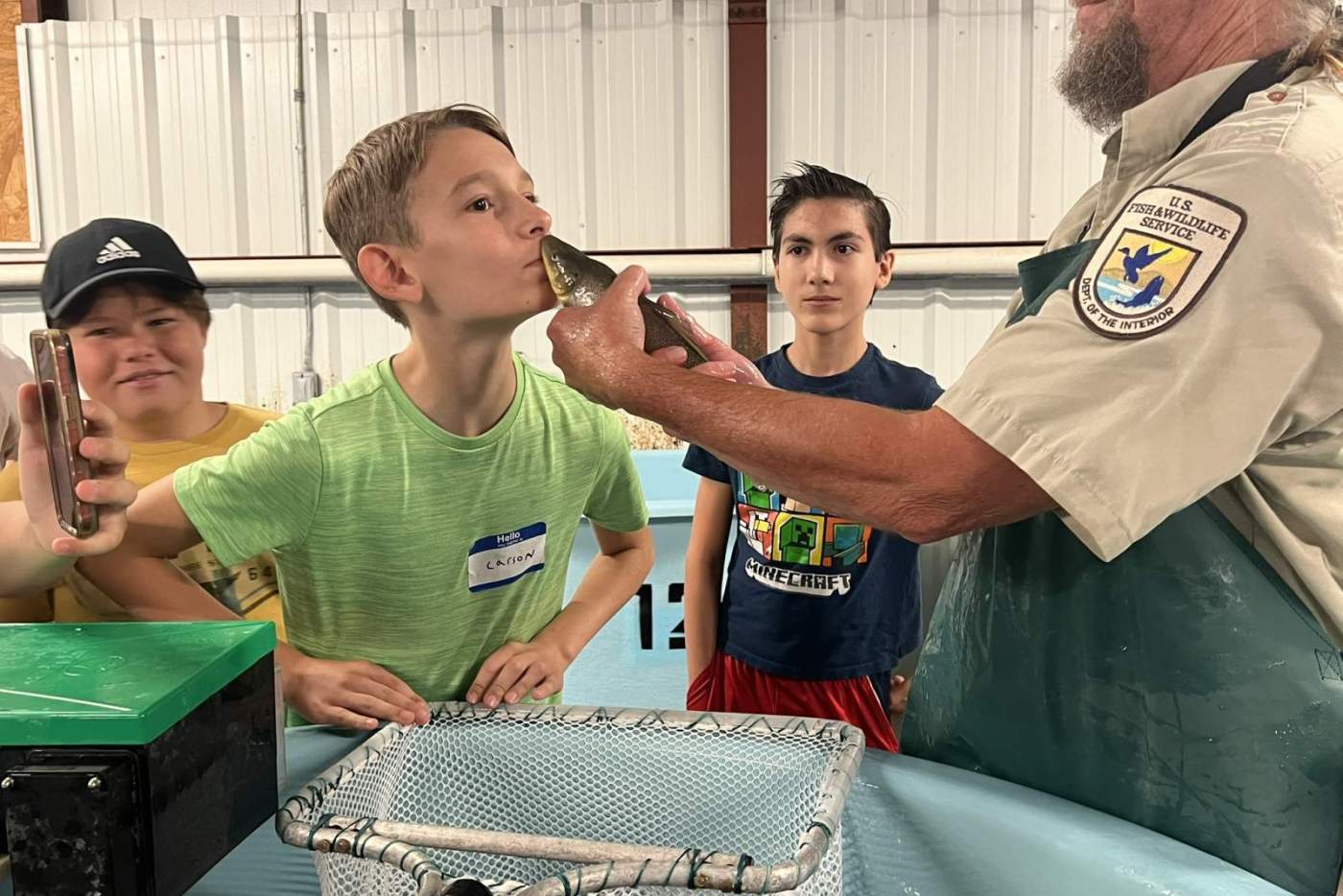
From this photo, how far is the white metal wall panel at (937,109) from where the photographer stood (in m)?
4.64

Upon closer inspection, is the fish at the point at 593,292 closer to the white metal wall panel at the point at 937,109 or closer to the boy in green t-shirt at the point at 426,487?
the boy in green t-shirt at the point at 426,487

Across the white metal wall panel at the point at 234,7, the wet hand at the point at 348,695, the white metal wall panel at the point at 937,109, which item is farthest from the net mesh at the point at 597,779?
the white metal wall panel at the point at 234,7

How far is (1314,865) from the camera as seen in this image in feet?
2.65

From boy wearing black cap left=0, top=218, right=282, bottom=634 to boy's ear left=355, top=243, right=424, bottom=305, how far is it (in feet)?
0.98

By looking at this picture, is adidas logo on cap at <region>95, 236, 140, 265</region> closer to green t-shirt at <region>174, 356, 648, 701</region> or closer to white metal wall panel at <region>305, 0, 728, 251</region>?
green t-shirt at <region>174, 356, 648, 701</region>

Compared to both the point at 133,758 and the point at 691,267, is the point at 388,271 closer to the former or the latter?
the point at 133,758

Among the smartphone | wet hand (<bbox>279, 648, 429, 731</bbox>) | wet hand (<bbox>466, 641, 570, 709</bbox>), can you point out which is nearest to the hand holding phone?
the smartphone

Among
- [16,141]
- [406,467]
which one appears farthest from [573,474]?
[16,141]

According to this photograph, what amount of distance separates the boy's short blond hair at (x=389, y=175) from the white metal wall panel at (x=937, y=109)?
3573mm

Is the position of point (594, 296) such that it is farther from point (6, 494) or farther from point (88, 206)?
point (88, 206)

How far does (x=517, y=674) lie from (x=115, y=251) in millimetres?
820

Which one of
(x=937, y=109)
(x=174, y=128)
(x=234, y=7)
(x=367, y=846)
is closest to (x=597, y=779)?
(x=367, y=846)

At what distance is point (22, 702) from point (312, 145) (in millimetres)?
4742

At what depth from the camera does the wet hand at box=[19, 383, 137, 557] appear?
30.9 inches
